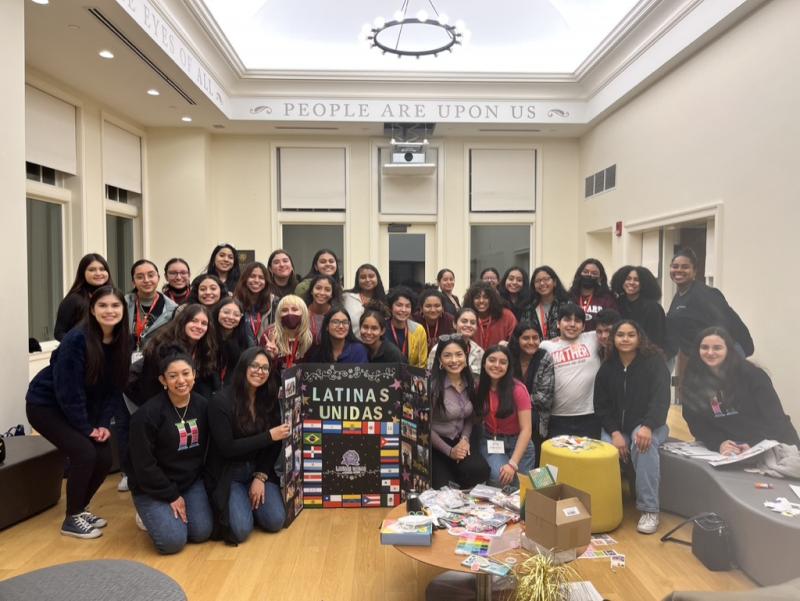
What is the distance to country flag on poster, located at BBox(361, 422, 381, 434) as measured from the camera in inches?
143

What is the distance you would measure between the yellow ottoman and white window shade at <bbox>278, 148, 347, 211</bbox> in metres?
6.70

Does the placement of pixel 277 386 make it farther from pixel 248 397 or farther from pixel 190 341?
pixel 190 341

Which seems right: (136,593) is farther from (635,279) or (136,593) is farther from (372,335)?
(635,279)

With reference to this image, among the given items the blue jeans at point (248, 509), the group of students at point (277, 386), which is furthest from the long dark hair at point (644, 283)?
the blue jeans at point (248, 509)

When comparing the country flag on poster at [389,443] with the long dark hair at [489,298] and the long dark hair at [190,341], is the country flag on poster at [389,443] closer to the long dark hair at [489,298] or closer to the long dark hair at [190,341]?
the long dark hair at [190,341]

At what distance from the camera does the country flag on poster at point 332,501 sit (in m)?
3.68

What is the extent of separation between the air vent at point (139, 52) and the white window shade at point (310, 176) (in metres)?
2.06

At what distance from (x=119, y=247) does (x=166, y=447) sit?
5.73 metres

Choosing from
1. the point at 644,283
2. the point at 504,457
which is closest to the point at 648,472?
the point at 504,457

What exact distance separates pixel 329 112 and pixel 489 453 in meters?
6.17

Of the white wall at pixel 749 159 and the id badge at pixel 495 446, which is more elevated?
the white wall at pixel 749 159

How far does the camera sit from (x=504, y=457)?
12.0ft

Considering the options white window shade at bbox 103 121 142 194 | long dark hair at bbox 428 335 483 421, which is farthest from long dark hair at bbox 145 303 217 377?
white window shade at bbox 103 121 142 194

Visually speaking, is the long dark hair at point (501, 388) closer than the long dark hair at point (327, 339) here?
Yes
